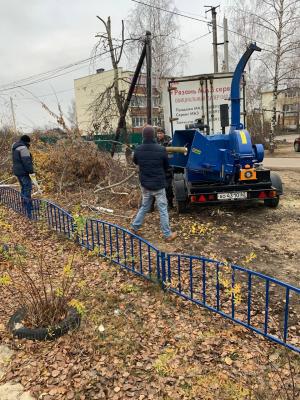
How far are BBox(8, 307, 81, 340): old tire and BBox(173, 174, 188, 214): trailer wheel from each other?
3767 mm

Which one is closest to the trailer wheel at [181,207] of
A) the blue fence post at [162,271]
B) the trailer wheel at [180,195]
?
the trailer wheel at [180,195]

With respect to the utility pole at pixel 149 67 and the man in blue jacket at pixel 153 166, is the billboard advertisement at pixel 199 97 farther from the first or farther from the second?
the man in blue jacket at pixel 153 166

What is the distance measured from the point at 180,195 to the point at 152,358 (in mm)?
4118

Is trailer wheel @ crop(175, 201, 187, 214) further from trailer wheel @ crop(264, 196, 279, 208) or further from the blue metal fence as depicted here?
the blue metal fence

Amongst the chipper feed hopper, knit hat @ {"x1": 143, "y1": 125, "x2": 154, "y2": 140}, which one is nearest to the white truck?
the chipper feed hopper

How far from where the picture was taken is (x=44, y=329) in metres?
3.28

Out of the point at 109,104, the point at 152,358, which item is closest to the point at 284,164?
the point at 109,104

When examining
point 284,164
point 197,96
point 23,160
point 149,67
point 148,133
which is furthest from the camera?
point 284,164

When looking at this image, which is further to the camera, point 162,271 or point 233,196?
point 233,196

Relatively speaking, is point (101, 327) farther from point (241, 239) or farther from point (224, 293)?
point (241, 239)

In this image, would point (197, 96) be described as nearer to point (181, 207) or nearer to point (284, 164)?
point (181, 207)

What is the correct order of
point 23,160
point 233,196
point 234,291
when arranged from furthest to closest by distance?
point 23,160
point 233,196
point 234,291

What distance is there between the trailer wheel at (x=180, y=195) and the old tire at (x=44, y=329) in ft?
12.4

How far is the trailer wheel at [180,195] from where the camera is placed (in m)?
6.87
